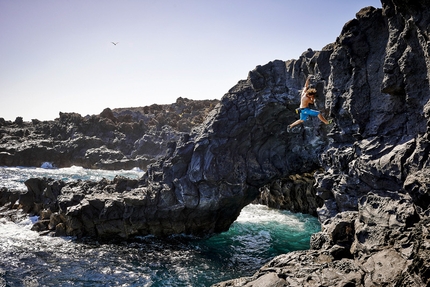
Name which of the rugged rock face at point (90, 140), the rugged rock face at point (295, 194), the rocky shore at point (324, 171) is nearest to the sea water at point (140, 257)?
the rocky shore at point (324, 171)

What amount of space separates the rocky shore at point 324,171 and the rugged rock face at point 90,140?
3502 cm

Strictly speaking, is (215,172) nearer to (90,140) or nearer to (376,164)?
(376,164)

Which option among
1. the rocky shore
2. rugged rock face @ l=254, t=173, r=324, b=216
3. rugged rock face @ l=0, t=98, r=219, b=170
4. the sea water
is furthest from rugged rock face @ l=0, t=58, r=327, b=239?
rugged rock face @ l=0, t=98, r=219, b=170

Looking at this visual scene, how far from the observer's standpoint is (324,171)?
21.0 m

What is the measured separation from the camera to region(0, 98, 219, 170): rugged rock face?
62.0 m

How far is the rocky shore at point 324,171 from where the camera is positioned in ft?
33.9

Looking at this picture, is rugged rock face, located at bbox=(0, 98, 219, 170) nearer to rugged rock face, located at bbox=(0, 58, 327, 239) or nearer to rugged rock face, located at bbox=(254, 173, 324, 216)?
rugged rock face, located at bbox=(254, 173, 324, 216)

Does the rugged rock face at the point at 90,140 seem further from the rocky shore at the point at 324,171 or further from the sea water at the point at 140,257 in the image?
the sea water at the point at 140,257

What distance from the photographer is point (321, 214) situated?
1716 centimetres

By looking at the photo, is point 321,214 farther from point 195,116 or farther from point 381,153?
point 195,116

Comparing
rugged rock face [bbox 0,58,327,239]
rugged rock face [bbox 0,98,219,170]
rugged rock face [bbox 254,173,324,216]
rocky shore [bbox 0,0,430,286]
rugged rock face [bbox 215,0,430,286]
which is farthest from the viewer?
rugged rock face [bbox 0,98,219,170]

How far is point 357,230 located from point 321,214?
536 centimetres

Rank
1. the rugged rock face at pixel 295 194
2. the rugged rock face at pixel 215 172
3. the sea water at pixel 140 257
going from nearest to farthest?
1. the sea water at pixel 140 257
2. the rugged rock face at pixel 215 172
3. the rugged rock face at pixel 295 194

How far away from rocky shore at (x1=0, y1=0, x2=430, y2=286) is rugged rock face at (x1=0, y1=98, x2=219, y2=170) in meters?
35.0
